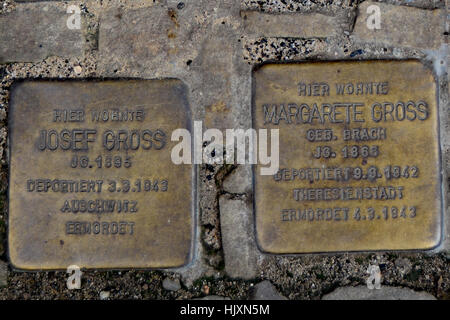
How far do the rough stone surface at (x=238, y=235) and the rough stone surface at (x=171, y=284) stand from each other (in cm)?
20

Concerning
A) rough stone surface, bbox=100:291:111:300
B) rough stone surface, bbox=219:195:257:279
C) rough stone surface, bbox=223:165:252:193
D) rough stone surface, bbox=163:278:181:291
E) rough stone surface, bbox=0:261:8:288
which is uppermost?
rough stone surface, bbox=223:165:252:193

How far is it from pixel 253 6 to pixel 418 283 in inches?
46.4

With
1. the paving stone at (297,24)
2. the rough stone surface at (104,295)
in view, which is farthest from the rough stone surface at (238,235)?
the paving stone at (297,24)

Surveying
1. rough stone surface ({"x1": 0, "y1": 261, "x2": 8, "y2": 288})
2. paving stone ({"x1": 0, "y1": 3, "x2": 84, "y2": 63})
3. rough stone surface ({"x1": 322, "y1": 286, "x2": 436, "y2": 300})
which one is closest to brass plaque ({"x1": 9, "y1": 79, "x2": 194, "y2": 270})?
rough stone surface ({"x1": 0, "y1": 261, "x2": 8, "y2": 288})

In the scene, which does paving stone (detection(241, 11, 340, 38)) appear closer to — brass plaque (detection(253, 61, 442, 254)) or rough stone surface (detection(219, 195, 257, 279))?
brass plaque (detection(253, 61, 442, 254))

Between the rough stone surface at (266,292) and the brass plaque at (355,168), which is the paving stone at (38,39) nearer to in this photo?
the brass plaque at (355,168)

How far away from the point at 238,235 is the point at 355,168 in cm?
48

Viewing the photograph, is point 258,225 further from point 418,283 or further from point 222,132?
point 418,283

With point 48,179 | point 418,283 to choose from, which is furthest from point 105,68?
point 418,283

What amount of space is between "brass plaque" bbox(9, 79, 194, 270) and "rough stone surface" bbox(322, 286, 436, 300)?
0.56 meters

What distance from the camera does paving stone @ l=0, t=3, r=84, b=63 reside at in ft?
4.51

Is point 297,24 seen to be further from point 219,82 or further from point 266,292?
point 266,292
